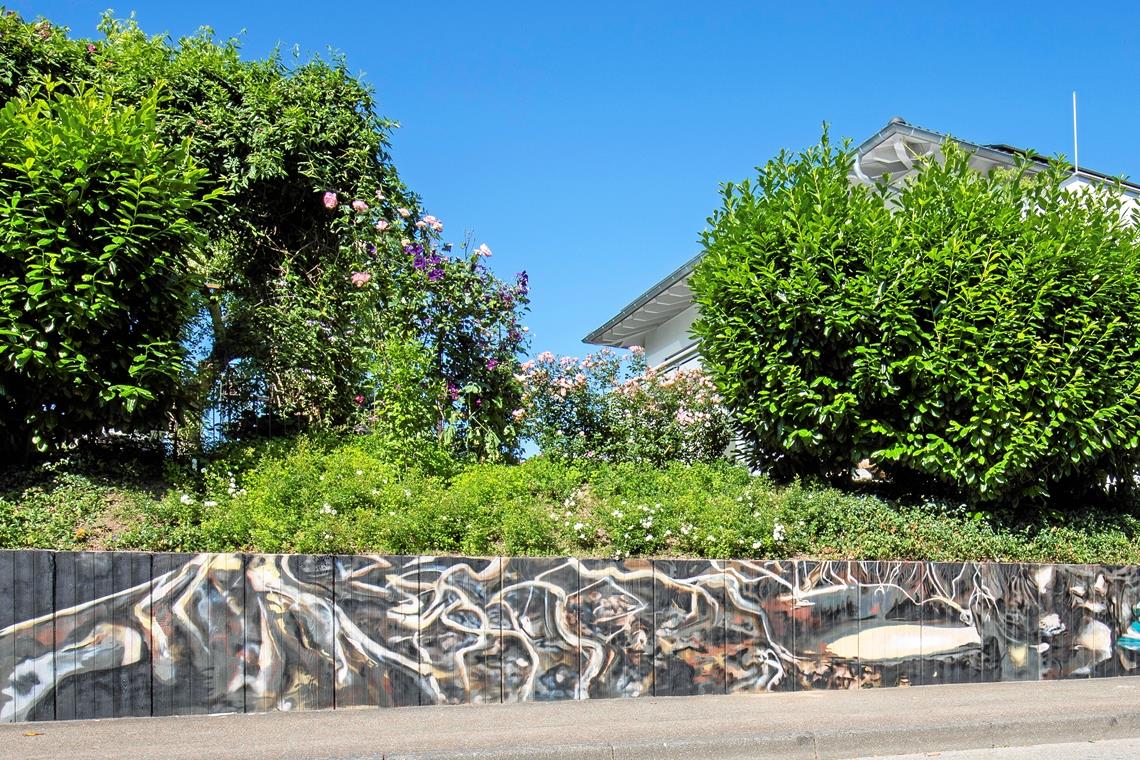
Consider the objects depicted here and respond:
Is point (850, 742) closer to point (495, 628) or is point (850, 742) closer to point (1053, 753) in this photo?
point (1053, 753)

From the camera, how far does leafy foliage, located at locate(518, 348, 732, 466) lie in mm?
11250

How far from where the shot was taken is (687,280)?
10891mm

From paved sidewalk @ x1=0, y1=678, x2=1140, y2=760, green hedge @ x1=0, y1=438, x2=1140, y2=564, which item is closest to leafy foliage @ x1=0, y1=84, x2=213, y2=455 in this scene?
green hedge @ x1=0, y1=438, x2=1140, y2=564

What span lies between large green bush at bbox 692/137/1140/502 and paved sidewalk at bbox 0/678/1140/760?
8.22ft

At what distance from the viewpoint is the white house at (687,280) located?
13.5 m

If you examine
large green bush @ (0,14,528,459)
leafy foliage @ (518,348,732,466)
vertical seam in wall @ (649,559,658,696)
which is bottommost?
vertical seam in wall @ (649,559,658,696)

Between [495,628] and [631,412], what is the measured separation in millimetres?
4284

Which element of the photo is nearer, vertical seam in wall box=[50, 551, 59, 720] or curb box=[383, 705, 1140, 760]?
curb box=[383, 705, 1140, 760]

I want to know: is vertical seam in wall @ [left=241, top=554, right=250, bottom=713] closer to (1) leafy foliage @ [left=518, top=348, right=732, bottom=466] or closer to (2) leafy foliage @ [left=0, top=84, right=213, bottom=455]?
(2) leafy foliage @ [left=0, top=84, right=213, bottom=455]

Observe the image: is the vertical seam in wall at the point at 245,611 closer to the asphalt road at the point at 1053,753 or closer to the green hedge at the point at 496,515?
the green hedge at the point at 496,515

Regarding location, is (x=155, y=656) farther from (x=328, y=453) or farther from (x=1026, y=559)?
(x=1026, y=559)

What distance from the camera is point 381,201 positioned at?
11094mm

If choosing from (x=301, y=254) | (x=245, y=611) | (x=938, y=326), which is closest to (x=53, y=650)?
(x=245, y=611)

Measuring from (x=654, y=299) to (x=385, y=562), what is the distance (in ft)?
33.9
